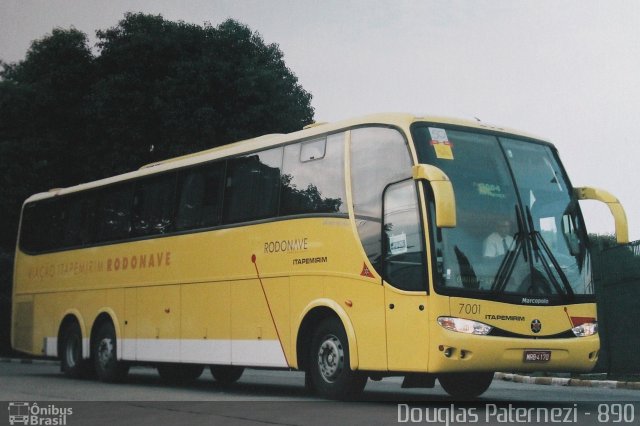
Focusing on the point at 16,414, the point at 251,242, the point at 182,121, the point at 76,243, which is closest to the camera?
the point at 16,414

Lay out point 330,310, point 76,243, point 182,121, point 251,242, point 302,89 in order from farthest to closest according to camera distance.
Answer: point 302,89
point 182,121
point 76,243
point 251,242
point 330,310

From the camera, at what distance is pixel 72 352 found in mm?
20469

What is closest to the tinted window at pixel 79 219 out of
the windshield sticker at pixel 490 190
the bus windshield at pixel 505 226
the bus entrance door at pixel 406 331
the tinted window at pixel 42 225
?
the tinted window at pixel 42 225

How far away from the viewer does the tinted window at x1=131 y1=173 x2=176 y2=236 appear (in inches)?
701

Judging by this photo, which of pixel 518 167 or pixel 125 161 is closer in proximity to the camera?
pixel 518 167

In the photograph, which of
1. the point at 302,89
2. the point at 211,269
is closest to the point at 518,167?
the point at 211,269

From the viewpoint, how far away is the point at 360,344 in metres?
12.8

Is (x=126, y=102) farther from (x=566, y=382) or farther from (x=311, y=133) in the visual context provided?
(x=311, y=133)

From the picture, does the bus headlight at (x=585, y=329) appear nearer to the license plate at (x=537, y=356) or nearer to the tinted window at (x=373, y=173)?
the license plate at (x=537, y=356)

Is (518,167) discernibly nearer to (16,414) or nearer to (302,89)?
(16,414)

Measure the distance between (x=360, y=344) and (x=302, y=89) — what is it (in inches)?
1304

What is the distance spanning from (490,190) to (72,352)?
11147mm

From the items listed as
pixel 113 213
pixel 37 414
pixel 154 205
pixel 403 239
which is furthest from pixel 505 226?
pixel 113 213

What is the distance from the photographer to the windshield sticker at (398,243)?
12352 mm
